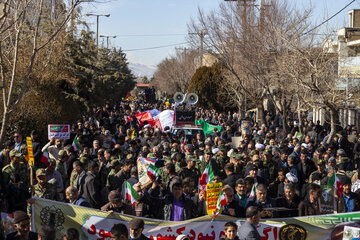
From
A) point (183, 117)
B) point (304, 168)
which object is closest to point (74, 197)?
point (304, 168)

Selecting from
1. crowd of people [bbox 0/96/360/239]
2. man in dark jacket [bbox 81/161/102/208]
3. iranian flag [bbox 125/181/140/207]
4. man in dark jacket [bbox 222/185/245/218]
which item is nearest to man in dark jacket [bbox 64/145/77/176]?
crowd of people [bbox 0/96/360/239]

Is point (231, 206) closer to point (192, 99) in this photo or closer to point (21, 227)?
point (21, 227)

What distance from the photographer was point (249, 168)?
1009 centimetres

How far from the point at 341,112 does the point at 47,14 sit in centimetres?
1624

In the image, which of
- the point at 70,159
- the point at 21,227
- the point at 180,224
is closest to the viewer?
the point at 21,227

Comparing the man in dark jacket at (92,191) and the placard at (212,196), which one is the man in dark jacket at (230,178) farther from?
the man in dark jacket at (92,191)

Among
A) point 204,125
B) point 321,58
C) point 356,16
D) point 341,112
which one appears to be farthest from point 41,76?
point 356,16

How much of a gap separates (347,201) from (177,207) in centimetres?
271

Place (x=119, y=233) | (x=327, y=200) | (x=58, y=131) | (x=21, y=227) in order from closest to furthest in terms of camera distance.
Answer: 1. (x=119, y=233)
2. (x=21, y=227)
3. (x=327, y=200)
4. (x=58, y=131)

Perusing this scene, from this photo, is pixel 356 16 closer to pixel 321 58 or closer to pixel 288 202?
pixel 321 58

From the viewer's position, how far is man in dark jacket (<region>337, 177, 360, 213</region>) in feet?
→ 26.4

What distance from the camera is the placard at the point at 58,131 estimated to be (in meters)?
13.2

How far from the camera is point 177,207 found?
7.40 meters

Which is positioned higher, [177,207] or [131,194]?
[131,194]
